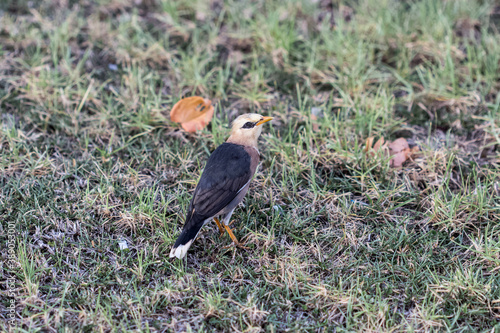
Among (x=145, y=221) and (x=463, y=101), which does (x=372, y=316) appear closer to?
(x=145, y=221)

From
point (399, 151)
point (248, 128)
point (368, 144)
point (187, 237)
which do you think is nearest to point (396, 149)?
point (399, 151)

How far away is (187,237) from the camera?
3.75 metres

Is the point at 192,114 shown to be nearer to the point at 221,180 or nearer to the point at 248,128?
the point at 248,128

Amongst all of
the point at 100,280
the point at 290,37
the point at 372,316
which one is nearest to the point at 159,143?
the point at 100,280

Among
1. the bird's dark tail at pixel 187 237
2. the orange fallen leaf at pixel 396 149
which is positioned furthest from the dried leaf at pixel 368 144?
the bird's dark tail at pixel 187 237

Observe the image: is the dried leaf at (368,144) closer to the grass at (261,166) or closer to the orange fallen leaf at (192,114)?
the grass at (261,166)

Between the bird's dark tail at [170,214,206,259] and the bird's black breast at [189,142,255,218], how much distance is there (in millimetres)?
59

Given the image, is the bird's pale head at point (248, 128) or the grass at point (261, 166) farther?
the bird's pale head at point (248, 128)

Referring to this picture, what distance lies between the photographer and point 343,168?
4785 millimetres

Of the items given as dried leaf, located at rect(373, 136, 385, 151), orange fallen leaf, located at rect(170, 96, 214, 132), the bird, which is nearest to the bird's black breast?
the bird

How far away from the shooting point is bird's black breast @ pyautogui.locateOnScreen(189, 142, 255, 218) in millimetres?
3846

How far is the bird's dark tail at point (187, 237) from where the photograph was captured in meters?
3.72

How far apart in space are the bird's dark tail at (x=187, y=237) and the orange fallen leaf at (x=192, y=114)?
1.43 metres

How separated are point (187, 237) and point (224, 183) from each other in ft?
1.79
